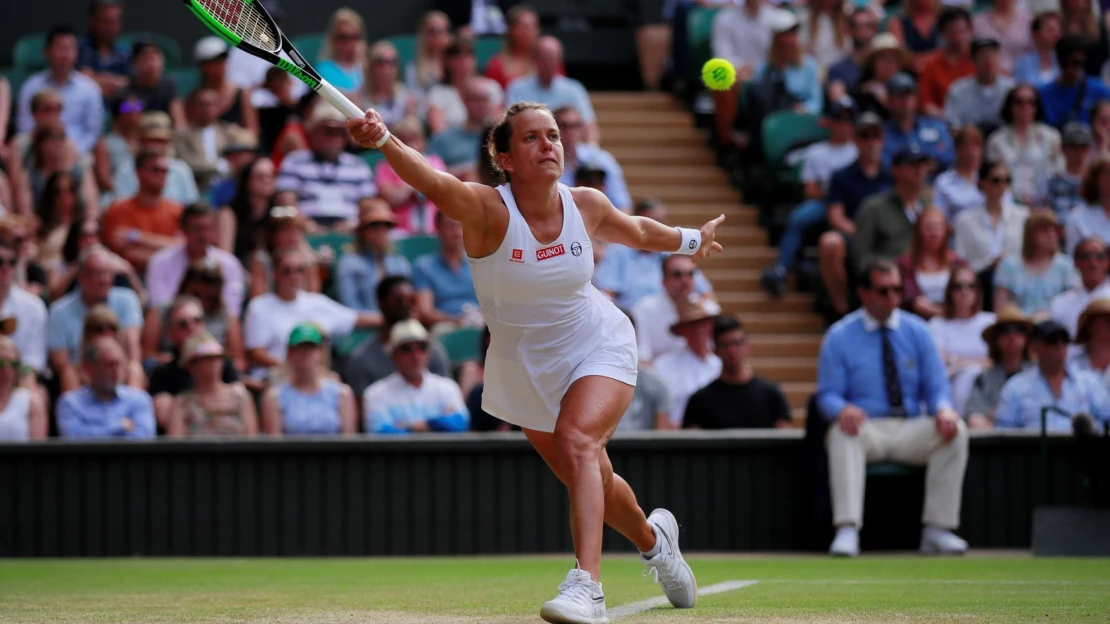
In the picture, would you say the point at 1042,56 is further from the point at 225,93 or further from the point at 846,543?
the point at 225,93

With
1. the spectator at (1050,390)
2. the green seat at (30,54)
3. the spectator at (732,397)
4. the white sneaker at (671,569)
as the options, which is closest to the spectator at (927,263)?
the spectator at (1050,390)

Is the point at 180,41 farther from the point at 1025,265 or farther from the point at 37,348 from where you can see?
the point at 1025,265

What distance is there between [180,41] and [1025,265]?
9225 mm

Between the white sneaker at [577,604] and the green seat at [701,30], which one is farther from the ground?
the green seat at [701,30]

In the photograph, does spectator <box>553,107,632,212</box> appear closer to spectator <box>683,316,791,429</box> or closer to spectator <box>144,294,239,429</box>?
spectator <box>683,316,791,429</box>

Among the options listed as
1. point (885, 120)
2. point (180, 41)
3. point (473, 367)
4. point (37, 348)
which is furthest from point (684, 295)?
point (180, 41)

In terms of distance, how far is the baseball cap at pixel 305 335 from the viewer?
10188 mm

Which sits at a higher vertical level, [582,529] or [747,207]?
[747,207]

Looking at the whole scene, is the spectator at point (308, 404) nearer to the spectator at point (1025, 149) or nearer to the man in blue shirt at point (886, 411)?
the man in blue shirt at point (886, 411)

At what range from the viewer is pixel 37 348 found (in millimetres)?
10844

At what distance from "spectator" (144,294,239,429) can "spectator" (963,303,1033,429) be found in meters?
5.02

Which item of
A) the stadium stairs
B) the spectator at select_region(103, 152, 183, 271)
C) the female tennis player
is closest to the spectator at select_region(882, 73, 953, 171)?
the stadium stairs

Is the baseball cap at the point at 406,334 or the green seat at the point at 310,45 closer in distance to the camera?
the baseball cap at the point at 406,334

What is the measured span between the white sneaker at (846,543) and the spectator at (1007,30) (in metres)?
7.54
